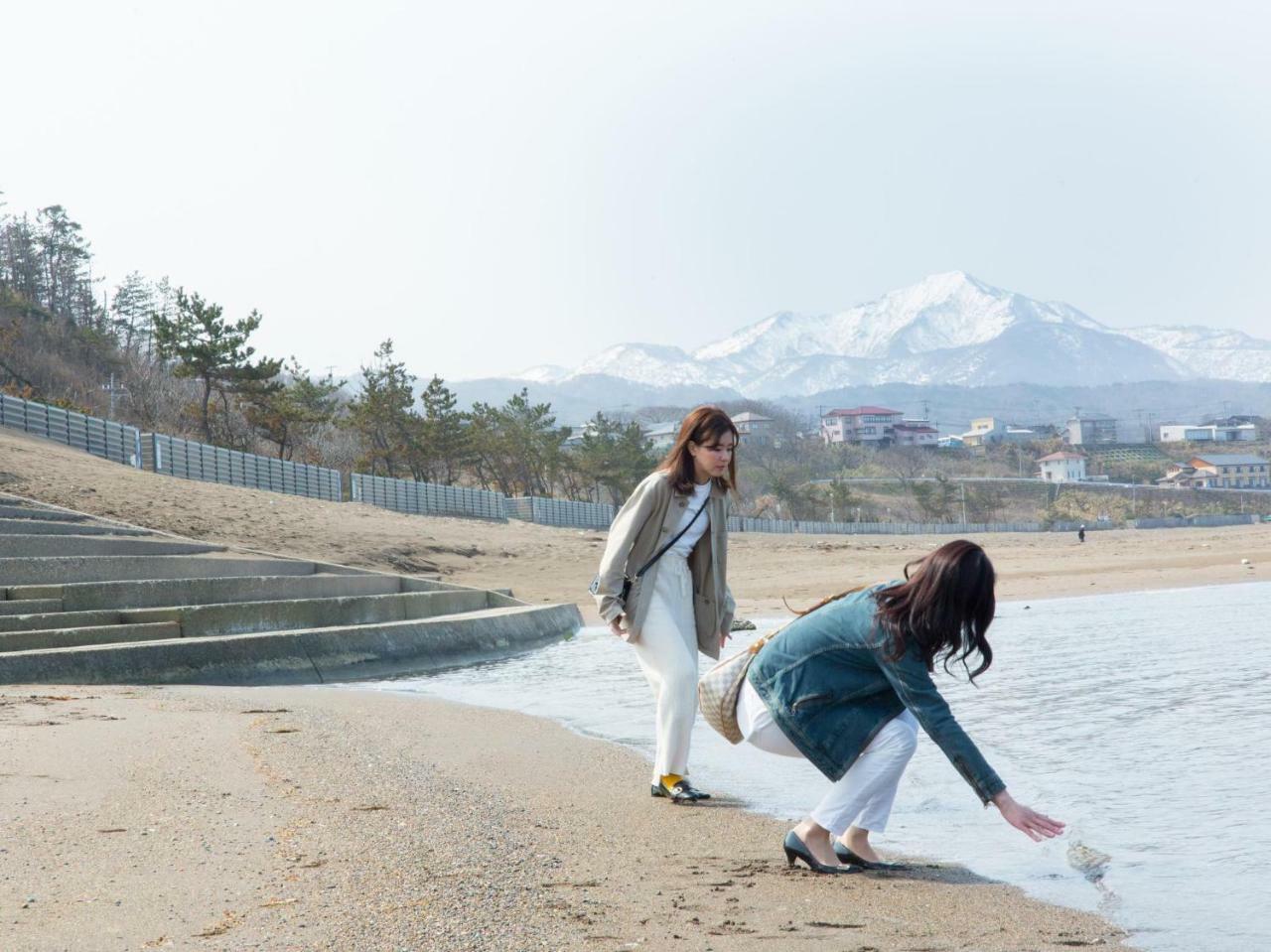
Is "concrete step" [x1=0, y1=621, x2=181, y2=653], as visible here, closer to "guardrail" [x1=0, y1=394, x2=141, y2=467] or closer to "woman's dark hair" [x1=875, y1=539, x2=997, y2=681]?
"woman's dark hair" [x1=875, y1=539, x2=997, y2=681]

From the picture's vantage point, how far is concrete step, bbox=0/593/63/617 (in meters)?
11.0

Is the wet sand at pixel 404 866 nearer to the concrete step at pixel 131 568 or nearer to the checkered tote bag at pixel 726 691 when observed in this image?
the checkered tote bag at pixel 726 691

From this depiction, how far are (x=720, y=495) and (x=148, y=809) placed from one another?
8.50 ft

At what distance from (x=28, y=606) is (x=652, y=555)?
763 cm

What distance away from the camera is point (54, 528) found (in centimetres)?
1495

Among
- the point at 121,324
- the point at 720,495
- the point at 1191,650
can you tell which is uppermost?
the point at 121,324

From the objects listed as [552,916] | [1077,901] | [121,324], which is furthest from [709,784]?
[121,324]

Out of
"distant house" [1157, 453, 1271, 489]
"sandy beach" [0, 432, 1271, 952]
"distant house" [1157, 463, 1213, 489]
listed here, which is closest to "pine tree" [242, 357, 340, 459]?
"sandy beach" [0, 432, 1271, 952]

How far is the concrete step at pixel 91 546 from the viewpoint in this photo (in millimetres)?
13055

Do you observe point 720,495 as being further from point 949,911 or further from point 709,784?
point 949,911

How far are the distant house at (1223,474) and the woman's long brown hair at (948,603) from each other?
18093 cm

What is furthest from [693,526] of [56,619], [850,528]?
[850,528]

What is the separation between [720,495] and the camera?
5.74 metres

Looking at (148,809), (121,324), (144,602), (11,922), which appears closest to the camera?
(11,922)
